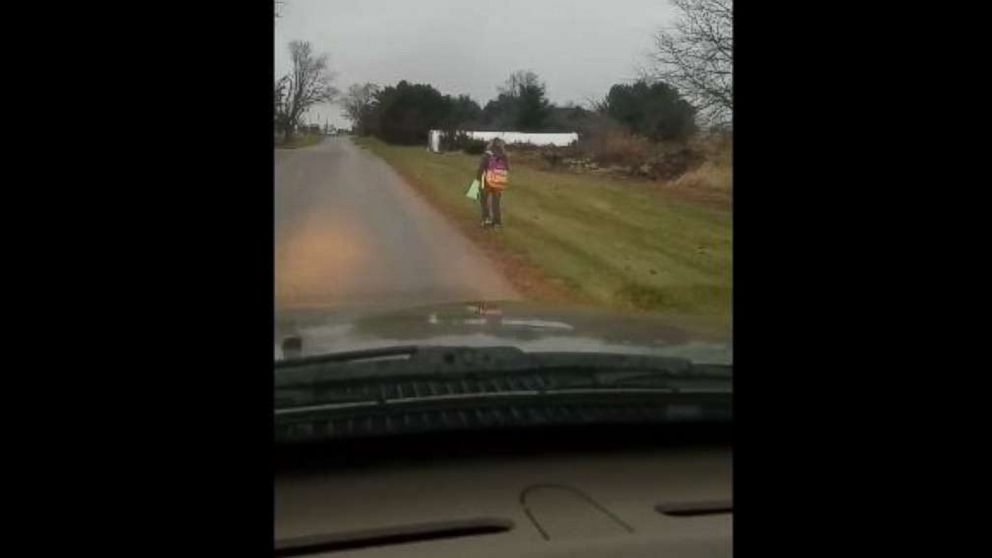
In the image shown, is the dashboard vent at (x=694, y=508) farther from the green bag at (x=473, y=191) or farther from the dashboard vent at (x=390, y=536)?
the green bag at (x=473, y=191)

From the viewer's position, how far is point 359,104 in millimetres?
3637

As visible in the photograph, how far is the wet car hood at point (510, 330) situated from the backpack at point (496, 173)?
1.55ft

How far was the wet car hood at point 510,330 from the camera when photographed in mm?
3500

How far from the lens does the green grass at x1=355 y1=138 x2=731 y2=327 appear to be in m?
3.88

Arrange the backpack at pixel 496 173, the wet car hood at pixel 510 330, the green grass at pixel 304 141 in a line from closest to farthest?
the green grass at pixel 304 141 → the wet car hood at pixel 510 330 → the backpack at pixel 496 173

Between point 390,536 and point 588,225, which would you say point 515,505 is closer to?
point 390,536

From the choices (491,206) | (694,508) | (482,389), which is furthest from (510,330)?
(694,508)

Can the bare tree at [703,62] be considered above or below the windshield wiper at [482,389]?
above

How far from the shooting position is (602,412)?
3113mm

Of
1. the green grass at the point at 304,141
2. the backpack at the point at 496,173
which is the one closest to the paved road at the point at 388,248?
the backpack at the point at 496,173

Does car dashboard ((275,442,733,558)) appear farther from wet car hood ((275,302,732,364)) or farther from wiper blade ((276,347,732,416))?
wet car hood ((275,302,732,364))
